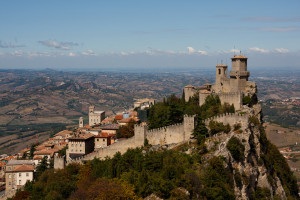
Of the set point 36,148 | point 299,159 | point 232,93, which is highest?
point 232,93

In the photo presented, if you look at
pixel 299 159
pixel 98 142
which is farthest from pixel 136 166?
pixel 299 159

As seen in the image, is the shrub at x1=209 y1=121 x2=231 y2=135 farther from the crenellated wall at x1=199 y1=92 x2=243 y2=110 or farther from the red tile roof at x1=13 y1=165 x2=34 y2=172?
the red tile roof at x1=13 y1=165 x2=34 y2=172

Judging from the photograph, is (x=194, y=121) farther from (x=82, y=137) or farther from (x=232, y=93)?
(x=82, y=137)

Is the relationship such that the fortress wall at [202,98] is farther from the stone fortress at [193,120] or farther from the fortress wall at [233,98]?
Result: the fortress wall at [233,98]

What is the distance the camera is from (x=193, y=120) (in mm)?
39750

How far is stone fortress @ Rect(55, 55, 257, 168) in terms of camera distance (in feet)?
131

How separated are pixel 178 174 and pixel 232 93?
1450 centimetres

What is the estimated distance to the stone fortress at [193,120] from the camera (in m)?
39.9

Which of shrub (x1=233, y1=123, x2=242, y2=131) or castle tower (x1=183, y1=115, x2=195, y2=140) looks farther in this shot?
castle tower (x1=183, y1=115, x2=195, y2=140)

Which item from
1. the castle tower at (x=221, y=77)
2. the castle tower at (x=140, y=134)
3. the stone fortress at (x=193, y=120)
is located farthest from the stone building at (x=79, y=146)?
the castle tower at (x=221, y=77)

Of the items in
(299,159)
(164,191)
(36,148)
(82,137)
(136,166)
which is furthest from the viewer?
(299,159)

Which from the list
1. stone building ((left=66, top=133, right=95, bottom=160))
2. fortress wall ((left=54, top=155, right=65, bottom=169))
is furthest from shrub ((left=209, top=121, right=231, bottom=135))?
fortress wall ((left=54, top=155, right=65, bottom=169))

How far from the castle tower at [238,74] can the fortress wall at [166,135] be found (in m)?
10.4

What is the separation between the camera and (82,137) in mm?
48812
